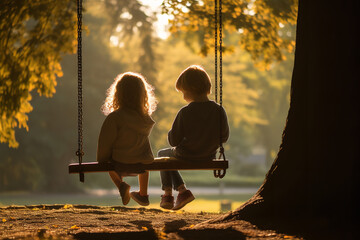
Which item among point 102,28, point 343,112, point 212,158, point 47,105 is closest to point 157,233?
point 212,158

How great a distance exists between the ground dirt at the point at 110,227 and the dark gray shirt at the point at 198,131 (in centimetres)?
80

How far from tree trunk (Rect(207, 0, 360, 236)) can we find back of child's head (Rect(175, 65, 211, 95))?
941 millimetres

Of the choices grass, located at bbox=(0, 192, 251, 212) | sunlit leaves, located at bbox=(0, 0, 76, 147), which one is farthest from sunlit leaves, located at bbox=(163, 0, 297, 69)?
grass, located at bbox=(0, 192, 251, 212)

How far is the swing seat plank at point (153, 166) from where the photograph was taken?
18.4 feet

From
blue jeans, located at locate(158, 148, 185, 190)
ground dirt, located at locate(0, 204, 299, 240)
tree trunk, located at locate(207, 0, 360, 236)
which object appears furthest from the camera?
blue jeans, located at locate(158, 148, 185, 190)

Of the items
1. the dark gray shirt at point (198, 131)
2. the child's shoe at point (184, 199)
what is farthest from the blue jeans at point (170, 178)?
the dark gray shirt at point (198, 131)

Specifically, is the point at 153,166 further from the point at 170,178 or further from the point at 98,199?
the point at 98,199

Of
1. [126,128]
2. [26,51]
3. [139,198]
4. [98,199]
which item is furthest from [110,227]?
[98,199]

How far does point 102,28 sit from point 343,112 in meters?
24.3

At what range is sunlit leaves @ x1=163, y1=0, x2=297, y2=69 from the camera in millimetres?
10773

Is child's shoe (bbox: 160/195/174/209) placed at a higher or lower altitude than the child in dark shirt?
lower

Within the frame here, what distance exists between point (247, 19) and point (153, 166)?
20.0ft

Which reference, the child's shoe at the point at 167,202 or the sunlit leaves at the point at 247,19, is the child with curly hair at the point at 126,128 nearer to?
the child's shoe at the point at 167,202

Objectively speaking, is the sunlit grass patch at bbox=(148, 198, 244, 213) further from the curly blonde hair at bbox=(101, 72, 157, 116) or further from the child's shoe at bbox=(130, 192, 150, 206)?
the curly blonde hair at bbox=(101, 72, 157, 116)
